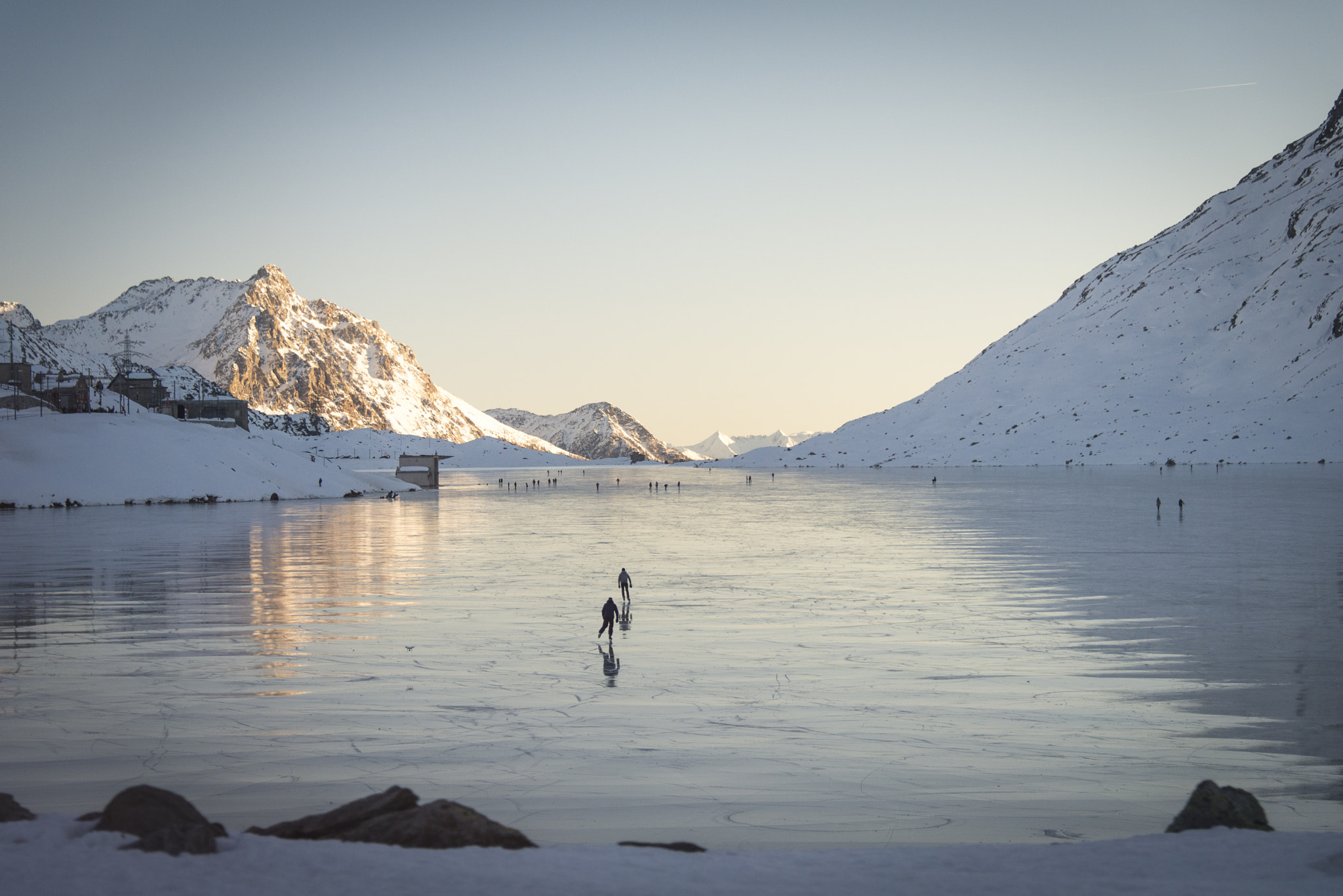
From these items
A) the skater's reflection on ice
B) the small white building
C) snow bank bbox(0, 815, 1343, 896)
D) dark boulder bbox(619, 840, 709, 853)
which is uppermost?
the small white building

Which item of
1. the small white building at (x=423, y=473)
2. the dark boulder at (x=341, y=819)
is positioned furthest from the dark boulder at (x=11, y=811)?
the small white building at (x=423, y=473)

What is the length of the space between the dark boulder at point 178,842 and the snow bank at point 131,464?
251 ft

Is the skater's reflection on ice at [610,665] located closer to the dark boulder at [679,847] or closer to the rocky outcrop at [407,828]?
the dark boulder at [679,847]

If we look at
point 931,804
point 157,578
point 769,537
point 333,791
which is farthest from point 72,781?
point 769,537

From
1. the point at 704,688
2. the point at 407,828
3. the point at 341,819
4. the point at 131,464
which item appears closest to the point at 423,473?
the point at 131,464

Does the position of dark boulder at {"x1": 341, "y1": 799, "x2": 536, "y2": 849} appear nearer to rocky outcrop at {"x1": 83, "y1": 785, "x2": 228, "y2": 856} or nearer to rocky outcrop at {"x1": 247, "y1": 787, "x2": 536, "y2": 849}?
rocky outcrop at {"x1": 247, "y1": 787, "x2": 536, "y2": 849}

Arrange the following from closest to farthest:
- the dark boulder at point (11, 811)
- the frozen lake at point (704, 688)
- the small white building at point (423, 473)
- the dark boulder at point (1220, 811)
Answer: the dark boulder at point (11, 811) < the dark boulder at point (1220, 811) < the frozen lake at point (704, 688) < the small white building at point (423, 473)

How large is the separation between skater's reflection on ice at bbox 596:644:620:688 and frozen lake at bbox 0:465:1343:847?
0.07m

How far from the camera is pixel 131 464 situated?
268 ft

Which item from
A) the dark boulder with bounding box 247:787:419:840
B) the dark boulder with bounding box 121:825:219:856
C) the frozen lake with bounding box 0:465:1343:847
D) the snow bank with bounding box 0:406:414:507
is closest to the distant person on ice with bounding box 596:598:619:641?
the frozen lake with bounding box 0:465:1343:847

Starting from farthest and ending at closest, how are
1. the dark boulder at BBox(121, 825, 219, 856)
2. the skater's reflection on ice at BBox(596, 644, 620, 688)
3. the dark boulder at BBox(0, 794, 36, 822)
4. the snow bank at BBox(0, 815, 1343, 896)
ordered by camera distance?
1. the skater's reflection on ice at BBox(596, 644, 620, 688)
2. the dark boulder at BBox(0, 794, 36, 822)
3. the dark boulder at BBox(121, 825, 219, 856)
4. the snow bank at BBox(0, 815, 1343, 896)

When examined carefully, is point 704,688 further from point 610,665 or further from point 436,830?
point 436,830

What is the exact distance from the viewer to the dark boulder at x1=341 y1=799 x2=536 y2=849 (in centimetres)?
880

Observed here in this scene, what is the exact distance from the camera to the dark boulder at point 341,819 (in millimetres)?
9016
